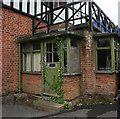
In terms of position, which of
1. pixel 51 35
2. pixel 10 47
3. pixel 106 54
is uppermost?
pixel 51 35

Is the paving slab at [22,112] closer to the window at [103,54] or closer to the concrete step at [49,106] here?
the concrete step at [49,106]

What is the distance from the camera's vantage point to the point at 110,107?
16.5 ft

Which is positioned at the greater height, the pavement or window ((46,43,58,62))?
window ((46,43,58,62))

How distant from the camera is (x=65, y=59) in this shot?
558 cm

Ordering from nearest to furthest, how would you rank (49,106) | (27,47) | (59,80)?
(49,106) < (59,80) < (27,47)

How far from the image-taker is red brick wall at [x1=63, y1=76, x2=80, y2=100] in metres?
5.27

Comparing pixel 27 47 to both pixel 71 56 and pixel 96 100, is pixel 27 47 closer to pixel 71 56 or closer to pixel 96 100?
pixel 71 56

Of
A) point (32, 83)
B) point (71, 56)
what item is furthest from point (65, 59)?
point (32, 83)

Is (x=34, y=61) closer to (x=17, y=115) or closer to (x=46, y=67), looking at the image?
(x=46, y=67)

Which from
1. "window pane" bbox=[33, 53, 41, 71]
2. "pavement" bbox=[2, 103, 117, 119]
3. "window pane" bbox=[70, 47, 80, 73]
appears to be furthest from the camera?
"window pane" bbox=[33, 53, 41, 71]

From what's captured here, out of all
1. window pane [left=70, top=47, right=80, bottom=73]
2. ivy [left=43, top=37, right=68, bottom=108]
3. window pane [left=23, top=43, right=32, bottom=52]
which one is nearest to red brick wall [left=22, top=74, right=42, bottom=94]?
ivy [left=43, top=37, right=68, bottom=108]

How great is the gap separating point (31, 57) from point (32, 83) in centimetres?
143

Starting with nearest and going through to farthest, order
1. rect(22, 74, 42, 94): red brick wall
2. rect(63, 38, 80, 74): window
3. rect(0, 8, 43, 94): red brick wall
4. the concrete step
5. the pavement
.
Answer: the pavement
the concrete step
rect(63, 38, 80, 74): window
rect(22, 74, 42, 94): red brick wall
rect(0, 8, 43, 94): red brick wall

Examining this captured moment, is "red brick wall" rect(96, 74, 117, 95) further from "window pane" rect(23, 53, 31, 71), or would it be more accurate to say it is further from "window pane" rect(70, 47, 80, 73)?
"window pane" rect(23, 53, 31, 71)
